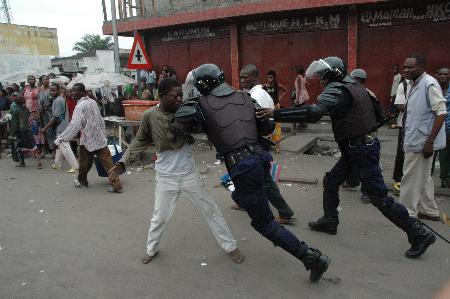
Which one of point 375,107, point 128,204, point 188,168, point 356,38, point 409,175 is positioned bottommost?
point 128,204

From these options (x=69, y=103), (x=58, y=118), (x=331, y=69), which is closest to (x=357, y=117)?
(x=331, y=69)

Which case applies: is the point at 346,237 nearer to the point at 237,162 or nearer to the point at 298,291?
the point at 298,291

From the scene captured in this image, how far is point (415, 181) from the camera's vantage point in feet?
14.1

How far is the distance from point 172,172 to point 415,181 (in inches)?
102

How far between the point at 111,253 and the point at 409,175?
3258 millimetres

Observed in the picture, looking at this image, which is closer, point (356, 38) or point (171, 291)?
point (171, 291)

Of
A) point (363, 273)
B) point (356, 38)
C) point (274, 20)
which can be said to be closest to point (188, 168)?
point (363, 273)

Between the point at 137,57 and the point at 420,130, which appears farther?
the point at 137,57

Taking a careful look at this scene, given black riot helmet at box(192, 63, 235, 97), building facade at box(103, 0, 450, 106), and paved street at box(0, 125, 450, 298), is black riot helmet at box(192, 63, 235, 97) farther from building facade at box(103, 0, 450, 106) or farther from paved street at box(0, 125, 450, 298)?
building facade at box(103, 0, 450, 106)

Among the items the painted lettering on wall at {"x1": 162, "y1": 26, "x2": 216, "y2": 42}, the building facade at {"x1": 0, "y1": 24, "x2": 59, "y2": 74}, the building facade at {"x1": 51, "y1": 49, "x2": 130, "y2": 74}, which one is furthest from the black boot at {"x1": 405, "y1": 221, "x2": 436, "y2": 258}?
the building facade at {"x1": 51, "y1": 49, "x2": 130, "y2": 74}

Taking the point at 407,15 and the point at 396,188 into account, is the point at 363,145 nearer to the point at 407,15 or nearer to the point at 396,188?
the point at 396,188

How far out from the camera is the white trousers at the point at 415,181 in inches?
169

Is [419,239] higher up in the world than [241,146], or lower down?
lower down

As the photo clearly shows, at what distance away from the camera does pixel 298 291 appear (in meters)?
3.22
